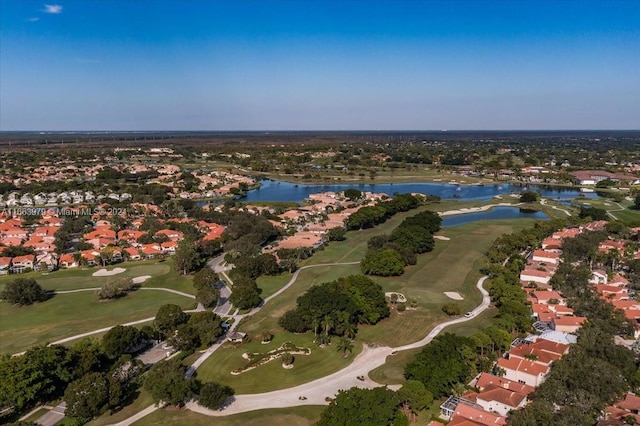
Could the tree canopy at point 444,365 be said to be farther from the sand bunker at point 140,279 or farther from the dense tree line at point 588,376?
the sand bunker at point 140,279

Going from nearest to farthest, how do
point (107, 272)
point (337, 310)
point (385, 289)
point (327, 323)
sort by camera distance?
point (327, 323) → point (337, 310) → point (385, 289) → point (107, 272)

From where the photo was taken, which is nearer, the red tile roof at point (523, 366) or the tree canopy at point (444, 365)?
the tree canopy at point (444, 365)

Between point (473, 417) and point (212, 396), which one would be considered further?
point (212, 396)

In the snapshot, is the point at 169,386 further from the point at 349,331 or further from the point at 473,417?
the point at 473,417

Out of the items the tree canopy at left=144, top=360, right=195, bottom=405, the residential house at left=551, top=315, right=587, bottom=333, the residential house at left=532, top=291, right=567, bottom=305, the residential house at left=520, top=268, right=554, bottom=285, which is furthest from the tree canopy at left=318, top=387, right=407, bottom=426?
the residential house at left=520, top=268, right=554, bottom=285

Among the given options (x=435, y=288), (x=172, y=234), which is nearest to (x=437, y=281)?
(x=435, y=288)

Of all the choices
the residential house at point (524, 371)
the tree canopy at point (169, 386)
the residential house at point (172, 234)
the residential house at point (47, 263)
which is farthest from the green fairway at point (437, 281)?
the residential house at point (47, 263)
